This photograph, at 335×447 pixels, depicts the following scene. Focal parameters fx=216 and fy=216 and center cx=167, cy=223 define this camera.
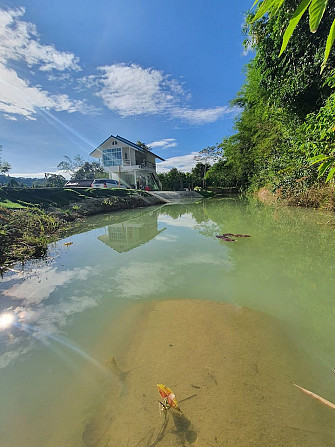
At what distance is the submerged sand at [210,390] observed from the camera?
1.16 metres

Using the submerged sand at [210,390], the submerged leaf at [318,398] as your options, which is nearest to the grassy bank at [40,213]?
the submerged sand at [210,390]

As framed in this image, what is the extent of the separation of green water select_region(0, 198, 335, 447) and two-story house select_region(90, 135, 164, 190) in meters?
19.1

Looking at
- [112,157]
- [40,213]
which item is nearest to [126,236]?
[40,213]

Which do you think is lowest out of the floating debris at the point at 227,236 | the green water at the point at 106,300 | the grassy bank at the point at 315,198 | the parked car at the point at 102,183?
the green water at the point at 106,300

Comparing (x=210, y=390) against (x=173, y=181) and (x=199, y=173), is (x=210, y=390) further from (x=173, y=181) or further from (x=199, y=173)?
(x=199, y=173)

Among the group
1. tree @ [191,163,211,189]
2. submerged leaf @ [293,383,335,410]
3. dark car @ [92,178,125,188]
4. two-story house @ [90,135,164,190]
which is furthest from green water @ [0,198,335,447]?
tree @ [191,163,211,189]

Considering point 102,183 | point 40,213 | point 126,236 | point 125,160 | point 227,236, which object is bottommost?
point 126,236

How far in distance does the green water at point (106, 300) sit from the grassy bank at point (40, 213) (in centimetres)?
49

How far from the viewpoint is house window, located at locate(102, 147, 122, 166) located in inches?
921

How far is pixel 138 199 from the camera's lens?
1373cm

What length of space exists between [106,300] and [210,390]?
4.93 ft

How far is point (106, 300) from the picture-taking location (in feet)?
8.25

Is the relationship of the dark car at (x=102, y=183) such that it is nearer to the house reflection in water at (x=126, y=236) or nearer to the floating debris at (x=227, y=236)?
the house reflection in water at (x=126, y=236)

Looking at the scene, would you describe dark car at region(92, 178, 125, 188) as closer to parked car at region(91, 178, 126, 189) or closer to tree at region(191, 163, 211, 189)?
parked car at region(91, 178, 126, 189)
